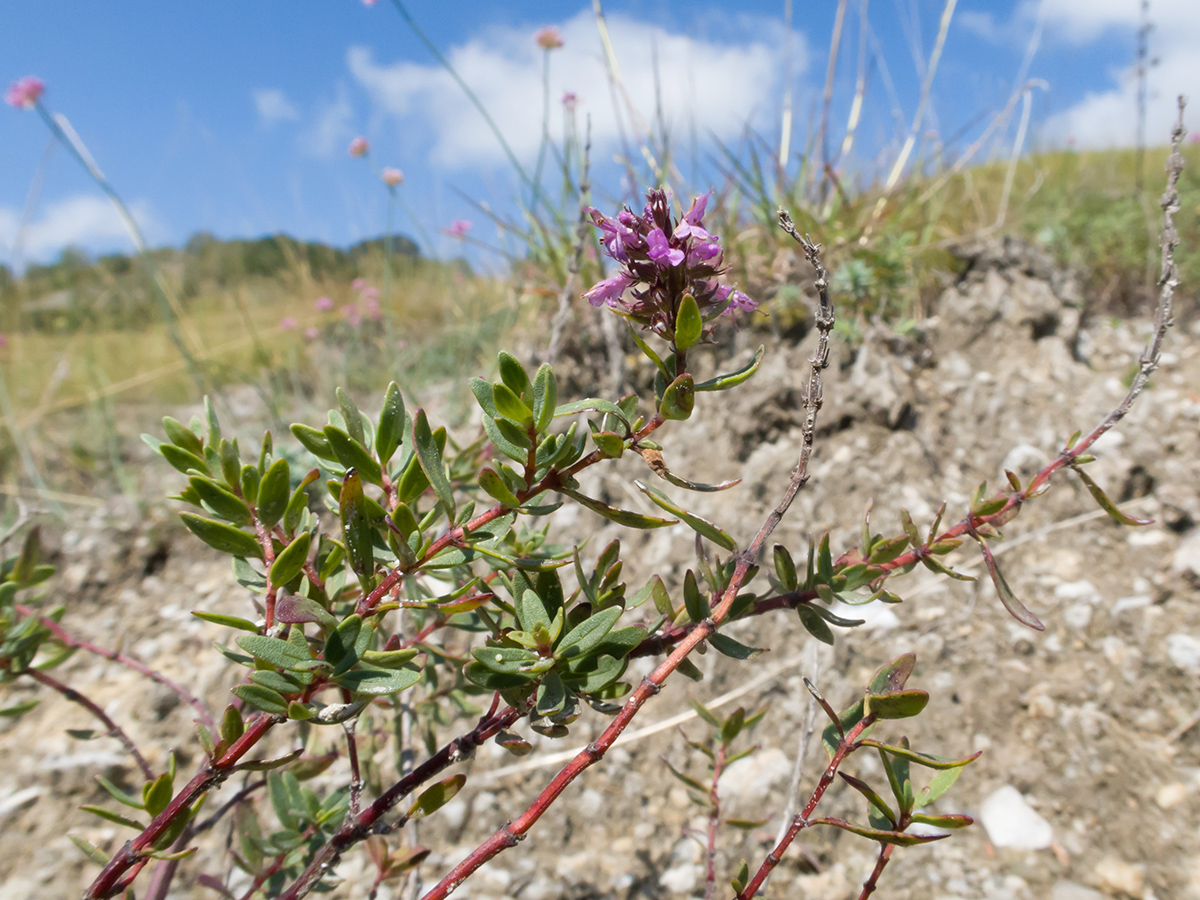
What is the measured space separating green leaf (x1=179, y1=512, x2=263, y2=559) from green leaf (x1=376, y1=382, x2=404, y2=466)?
0.14m

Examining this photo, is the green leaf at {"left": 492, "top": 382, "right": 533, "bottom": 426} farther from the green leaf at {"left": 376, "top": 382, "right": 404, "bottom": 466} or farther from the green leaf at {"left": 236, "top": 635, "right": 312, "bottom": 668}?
the green leaf at {"left": 236, "top": 635, "right": 312, "bottom": 668}

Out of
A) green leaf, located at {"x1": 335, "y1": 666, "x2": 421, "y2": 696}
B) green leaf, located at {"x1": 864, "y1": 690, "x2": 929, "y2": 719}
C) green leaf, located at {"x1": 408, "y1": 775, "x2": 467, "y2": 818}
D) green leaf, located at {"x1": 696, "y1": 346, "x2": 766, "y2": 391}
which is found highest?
green leaf, located at {"x1": 696, "y1": 346, "x2": 766, "y2": 391}

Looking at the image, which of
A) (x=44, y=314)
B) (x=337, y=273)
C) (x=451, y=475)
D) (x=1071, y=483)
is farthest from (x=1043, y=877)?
(x=44, y=314)

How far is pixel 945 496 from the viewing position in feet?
6.12

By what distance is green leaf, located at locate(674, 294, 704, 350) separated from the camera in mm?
573

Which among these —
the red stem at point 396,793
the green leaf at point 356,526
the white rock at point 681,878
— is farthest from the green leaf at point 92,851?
the white rock at point 681,878

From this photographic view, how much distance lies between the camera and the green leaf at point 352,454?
611 mm

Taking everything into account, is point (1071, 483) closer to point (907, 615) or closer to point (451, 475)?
point (907, 615)

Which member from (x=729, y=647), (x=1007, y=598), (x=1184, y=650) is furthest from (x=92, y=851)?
(x=1184, y=650)

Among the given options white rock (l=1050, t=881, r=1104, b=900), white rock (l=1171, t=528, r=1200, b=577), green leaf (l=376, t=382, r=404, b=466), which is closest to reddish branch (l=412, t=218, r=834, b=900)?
green leaf (l=376, t=382, r=404, b=466)

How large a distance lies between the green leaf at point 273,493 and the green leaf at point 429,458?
5.2 inches

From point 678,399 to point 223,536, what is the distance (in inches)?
17.1

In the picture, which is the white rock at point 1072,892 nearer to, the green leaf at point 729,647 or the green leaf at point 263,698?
the green leaf at point 729,647

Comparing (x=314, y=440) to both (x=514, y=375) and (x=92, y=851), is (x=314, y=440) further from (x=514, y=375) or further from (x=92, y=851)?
(x=92, y=851)
